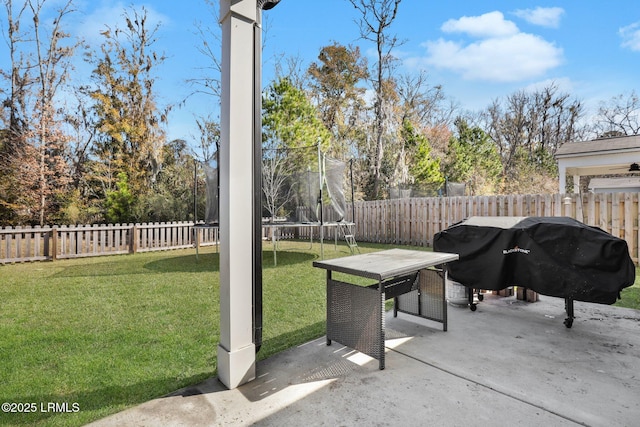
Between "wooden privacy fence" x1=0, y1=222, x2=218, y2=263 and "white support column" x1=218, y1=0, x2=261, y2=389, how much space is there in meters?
5.17

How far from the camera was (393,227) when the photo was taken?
9.34 m

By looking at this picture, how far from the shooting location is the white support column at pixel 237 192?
6.11 ft

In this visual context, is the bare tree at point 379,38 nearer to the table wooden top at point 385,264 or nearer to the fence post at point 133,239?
the fence post at point 133,239

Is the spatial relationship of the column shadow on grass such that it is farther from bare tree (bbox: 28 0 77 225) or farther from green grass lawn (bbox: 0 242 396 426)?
bare tree (bbox: 28 0 77 225)

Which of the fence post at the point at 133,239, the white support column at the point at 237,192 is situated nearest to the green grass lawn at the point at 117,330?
the white support column at the point at 237,192

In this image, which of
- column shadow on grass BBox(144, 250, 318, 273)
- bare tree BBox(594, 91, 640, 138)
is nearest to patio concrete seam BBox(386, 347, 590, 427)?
column shadow on grass BBox(144, 250, 318, 273)

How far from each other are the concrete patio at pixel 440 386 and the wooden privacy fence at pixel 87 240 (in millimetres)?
5271

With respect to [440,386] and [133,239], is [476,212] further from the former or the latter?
[133,239]

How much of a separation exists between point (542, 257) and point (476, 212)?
5085 millimetres

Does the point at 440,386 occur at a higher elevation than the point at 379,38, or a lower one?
lower

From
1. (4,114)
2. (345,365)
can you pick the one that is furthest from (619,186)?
(4,114)

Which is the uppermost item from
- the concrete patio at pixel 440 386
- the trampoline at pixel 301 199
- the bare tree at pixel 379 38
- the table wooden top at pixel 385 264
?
the bare tree at pixel 379 38

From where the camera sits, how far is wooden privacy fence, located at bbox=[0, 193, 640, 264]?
227 inches

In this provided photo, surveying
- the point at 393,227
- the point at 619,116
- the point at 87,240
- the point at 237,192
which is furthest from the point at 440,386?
the point at 619,116
